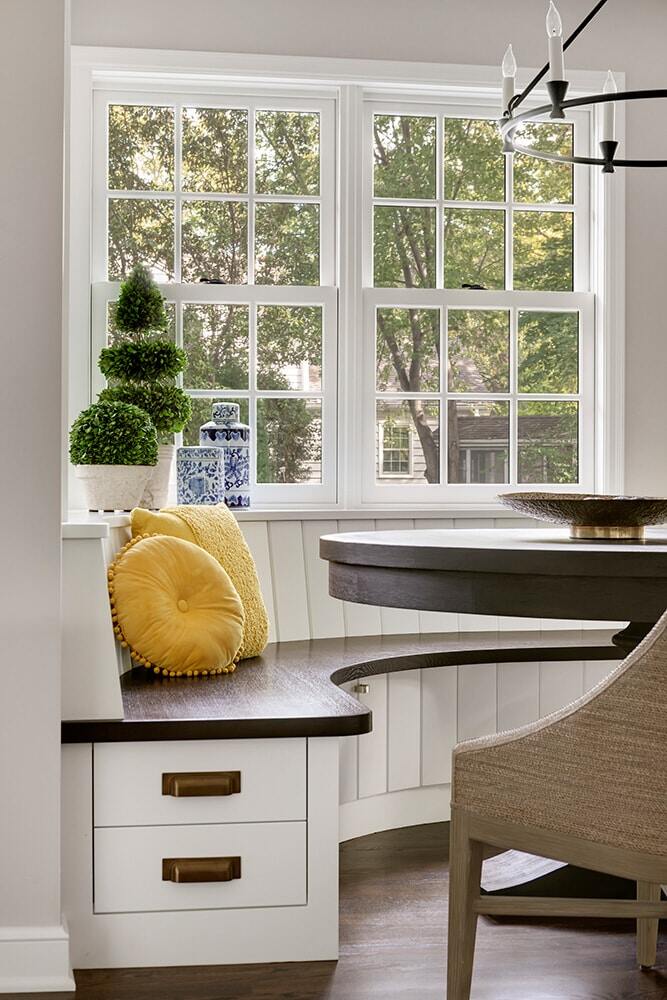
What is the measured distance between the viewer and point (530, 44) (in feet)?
12.7

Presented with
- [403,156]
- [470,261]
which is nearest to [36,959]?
[470,261]

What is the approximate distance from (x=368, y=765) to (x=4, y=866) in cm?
132

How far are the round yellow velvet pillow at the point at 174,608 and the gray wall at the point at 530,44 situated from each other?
65.7 inches

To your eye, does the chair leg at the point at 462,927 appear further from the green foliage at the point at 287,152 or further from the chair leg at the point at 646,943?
→ the green foliage at the point at 287,152

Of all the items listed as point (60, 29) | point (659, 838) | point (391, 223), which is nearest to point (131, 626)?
point (60, 29)

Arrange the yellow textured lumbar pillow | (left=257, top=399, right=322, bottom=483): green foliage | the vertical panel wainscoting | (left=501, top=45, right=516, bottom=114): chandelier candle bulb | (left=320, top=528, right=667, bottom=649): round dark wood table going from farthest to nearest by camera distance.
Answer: (left=257, top=399, right=322, bottom=483): green foliage → the vertical panel wainscoting → the yellow textured lumbar pillow → (left=501, top=45, right=516, bottom=114): chandelier candle bulb → (left=320, top=528, right=667, bottom=649): round dark wood table

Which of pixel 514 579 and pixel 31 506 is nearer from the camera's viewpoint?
pixel 514 579

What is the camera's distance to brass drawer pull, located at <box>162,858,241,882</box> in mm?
2318

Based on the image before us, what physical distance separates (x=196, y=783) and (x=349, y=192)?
7.22ft

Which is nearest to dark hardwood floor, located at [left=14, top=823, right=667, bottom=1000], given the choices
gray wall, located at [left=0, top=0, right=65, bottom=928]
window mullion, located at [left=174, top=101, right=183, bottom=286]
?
gray wall, located at [left=0, top=0, right=65, bottom=928]

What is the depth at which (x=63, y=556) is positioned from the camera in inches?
96.3

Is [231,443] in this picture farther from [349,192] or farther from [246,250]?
[349,192]

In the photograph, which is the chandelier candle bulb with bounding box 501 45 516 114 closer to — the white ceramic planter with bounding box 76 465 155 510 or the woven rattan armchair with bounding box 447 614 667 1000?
the white ceramic planter with bounding box 76 465 155 510

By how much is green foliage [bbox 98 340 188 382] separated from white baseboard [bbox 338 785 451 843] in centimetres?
142
